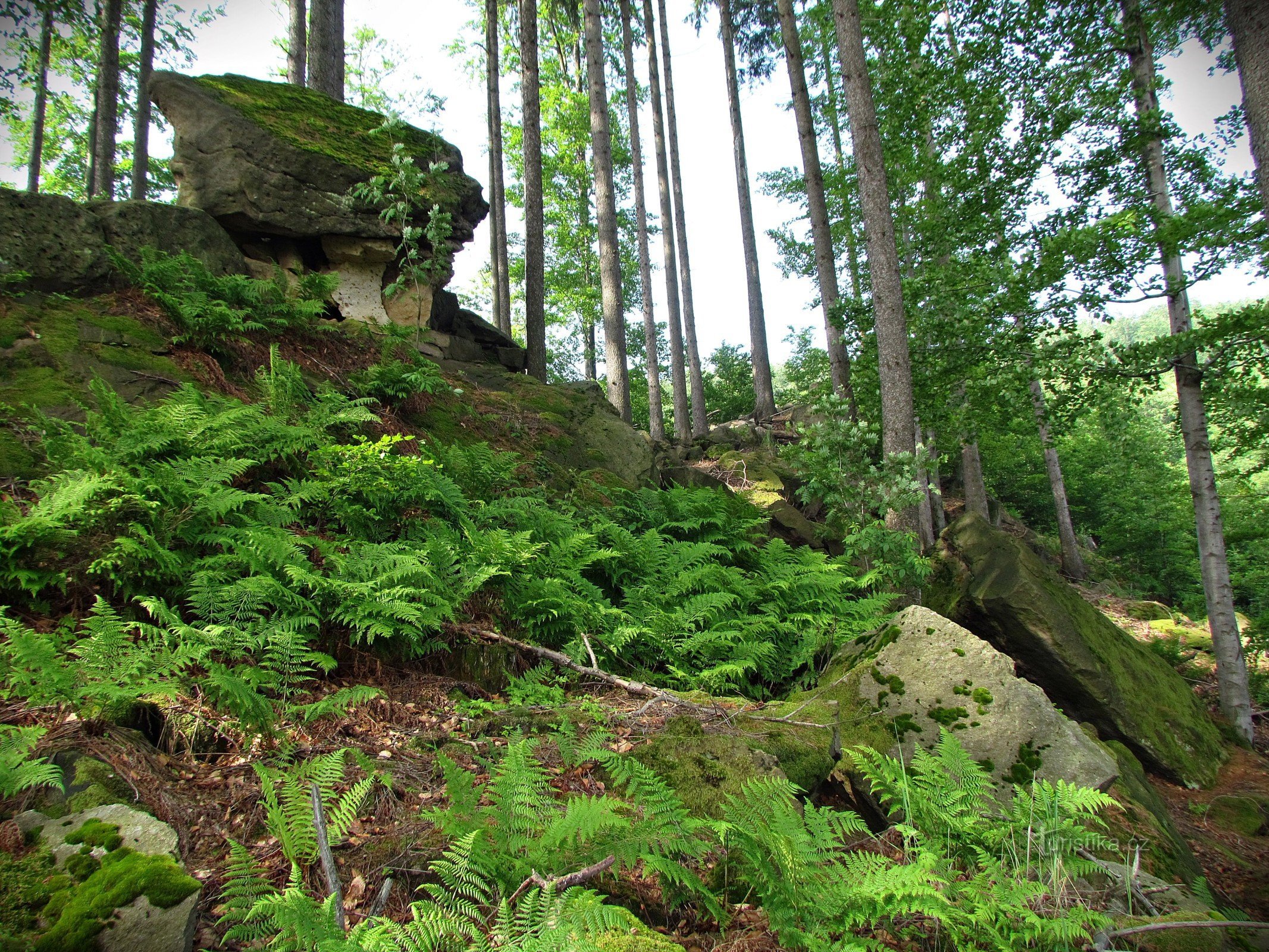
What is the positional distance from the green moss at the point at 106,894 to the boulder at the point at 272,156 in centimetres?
821

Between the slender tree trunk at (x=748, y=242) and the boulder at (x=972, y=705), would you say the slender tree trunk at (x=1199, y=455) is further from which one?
the slender tree trunk at (x=748, y=242)

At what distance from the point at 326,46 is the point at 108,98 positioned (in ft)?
31.3

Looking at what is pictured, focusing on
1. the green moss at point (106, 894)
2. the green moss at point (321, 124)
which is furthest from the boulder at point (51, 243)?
the green moss at point (106, 894)

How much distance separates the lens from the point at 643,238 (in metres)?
16.9

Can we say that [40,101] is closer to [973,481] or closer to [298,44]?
[298,44]

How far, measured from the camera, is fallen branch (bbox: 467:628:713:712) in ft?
13.1

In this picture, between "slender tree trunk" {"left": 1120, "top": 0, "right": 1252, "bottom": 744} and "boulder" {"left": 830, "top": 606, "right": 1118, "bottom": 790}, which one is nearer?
"boulder" {"left": 830, "top": 606, "right": 1118, "bottom": 790}

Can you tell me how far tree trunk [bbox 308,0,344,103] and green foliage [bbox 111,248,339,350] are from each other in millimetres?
5479

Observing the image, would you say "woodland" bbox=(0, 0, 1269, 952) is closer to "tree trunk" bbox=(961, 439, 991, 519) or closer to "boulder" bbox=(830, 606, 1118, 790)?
"boulder" bbox=(830, 606, 1118, 790)

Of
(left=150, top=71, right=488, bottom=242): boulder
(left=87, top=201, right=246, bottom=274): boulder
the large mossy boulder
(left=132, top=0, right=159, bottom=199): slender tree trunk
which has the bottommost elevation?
the large mossy boulder

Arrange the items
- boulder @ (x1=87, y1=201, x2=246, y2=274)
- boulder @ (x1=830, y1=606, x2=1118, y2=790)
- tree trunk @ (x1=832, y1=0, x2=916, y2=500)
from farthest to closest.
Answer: tree trunk @ (x1=832, y1=0, x2=916, y2=500) → boulder @ (x1=87, y1=201, x2=246, y2=274) → boulder @ (x1=830, y1=606, x2=1118, y2=790)

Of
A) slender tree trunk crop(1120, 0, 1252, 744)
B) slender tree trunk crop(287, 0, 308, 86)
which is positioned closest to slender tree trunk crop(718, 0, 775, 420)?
slender tree trunk crop(1120, 0, 1252, 744)

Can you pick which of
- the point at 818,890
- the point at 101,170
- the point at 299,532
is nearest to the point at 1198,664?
the point at 818,890

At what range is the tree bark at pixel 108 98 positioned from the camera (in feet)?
51.0
